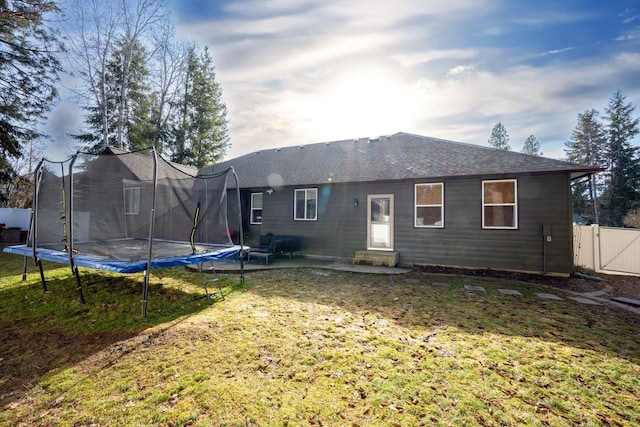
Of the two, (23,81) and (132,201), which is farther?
(23,81)

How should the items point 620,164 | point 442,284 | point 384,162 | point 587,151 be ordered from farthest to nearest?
point 587,151 < point 620,164 < point 384,162 < point 442,284

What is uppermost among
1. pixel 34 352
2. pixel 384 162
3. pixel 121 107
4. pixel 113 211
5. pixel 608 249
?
pixel 121 107

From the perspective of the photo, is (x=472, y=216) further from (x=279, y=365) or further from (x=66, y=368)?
(x=66, y=368)

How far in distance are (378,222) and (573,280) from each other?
5285mm

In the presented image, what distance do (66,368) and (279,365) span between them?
229 cm

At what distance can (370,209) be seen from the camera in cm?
943

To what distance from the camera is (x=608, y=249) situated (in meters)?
8.71

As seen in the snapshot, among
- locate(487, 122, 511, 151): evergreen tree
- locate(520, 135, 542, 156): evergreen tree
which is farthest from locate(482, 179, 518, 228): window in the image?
locate(520, 135, 542, 156): evergreen tree

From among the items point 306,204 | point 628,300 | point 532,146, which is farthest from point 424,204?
point 532,146

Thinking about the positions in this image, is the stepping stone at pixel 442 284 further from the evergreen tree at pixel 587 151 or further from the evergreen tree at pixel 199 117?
the evergreen tree at pixel 587 151

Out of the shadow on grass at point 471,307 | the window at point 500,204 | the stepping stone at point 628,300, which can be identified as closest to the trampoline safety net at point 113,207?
the shadow on grass at point 471,307

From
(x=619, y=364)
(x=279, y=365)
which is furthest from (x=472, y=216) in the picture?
(x=279, y=365)

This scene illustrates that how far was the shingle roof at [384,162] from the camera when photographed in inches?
303

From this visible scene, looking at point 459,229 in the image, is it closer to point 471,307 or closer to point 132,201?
point 471,307
